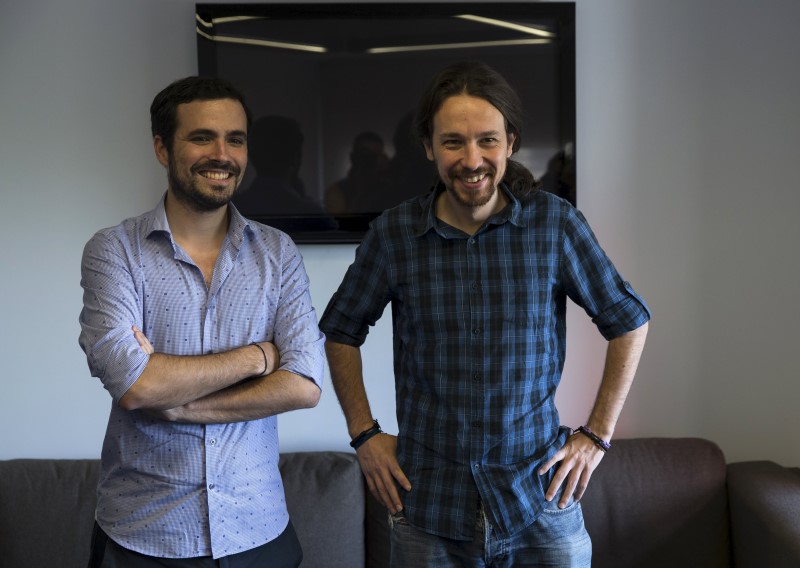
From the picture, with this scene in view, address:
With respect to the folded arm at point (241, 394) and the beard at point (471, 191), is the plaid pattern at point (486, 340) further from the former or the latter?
the folded arm at point (241, 394)

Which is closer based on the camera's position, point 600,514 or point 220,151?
point 220,151

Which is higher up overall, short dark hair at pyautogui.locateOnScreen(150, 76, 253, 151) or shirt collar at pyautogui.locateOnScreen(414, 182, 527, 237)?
short dark hair at pyautogui.locateOnScreen(150, 76, 253, 151)

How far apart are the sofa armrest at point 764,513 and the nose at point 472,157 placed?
4.33ft

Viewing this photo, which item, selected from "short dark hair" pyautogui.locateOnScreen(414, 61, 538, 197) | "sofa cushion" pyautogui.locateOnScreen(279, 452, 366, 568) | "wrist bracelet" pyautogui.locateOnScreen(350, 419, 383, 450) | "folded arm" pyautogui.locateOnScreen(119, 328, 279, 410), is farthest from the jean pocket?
"sofa cushion" pyautogui.locateOnScreen(279, 452, 366, 568)

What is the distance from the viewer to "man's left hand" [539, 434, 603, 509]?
165 centimetres

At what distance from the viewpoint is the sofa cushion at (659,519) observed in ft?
8.27

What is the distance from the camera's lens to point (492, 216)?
1.70 metres

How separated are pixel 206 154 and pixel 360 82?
3.20 feet

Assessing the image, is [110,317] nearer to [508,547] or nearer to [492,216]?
[492,216]

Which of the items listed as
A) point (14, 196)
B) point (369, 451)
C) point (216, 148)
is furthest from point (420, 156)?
point (14, 196)

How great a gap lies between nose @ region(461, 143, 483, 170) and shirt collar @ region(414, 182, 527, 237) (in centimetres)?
13

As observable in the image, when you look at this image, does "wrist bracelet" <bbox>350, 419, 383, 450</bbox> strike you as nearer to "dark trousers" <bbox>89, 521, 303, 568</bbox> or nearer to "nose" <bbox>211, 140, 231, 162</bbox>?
"dark trousers" <bbox>89, 521, 303, 568</bbox>

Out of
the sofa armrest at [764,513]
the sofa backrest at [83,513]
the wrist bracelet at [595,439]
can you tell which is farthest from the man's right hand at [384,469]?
the sofa armrest at [764,513]

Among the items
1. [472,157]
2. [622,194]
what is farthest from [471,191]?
[622,194]
